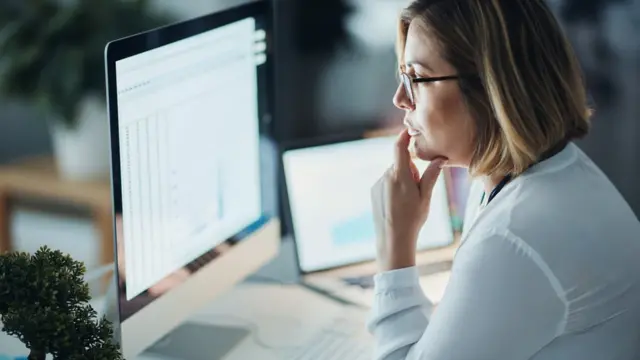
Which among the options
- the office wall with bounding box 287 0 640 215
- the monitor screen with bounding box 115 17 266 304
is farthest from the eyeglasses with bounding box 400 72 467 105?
the office wall with bounding box 287 0 640 215

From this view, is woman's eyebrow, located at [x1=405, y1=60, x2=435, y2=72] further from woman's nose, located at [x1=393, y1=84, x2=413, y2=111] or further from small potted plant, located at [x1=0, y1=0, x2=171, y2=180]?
small potted plant, located at [x1=0, y1=0, x2=171, y2=180]

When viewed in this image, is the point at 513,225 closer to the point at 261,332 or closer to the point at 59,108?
the point at 261,332

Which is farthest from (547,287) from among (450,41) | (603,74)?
(603,74)

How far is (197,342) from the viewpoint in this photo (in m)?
1.46

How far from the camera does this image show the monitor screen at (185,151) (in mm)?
1215

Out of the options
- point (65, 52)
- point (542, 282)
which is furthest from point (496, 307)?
point (65, 52)

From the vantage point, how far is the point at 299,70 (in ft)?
6.91

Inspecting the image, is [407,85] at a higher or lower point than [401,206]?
higher

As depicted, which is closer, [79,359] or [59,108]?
[79,359]

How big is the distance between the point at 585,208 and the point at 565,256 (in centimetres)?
8

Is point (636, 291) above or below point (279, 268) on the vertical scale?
above

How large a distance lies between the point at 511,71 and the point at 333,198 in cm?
59

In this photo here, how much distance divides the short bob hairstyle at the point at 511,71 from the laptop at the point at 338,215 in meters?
0.49

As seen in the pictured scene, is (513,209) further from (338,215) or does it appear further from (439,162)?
(338,215)
